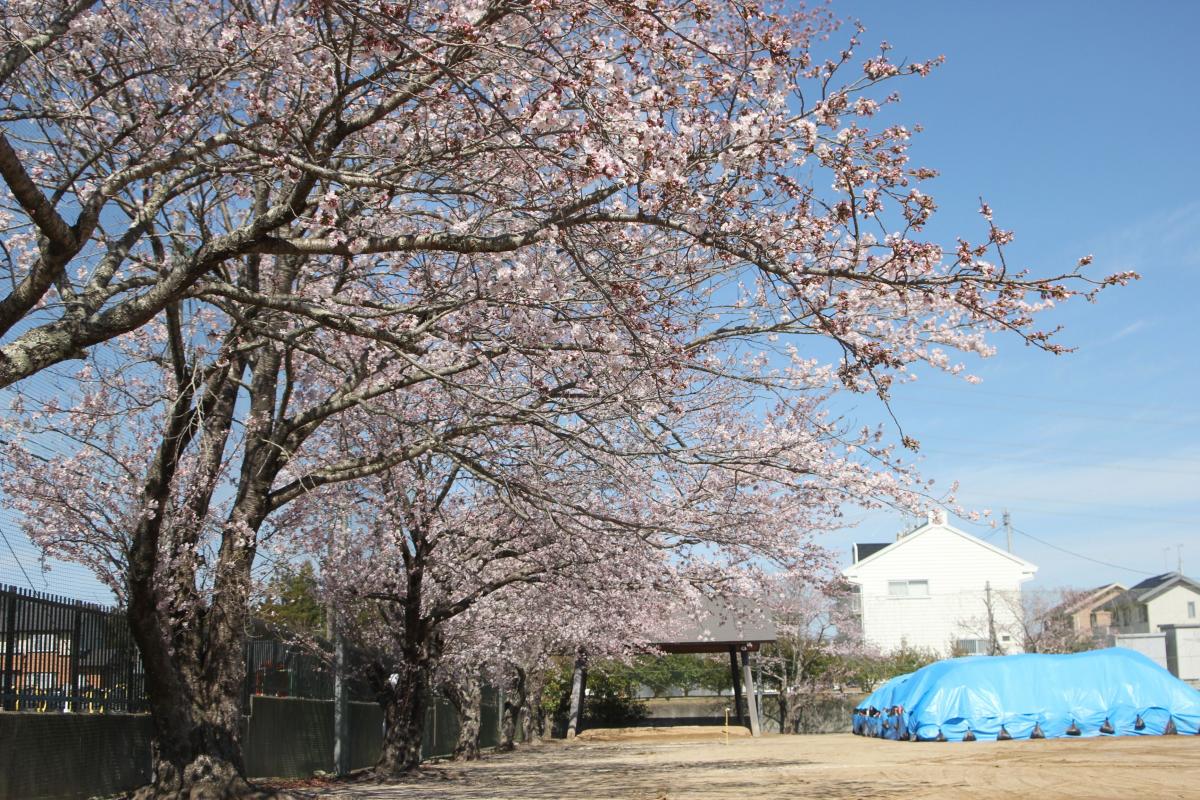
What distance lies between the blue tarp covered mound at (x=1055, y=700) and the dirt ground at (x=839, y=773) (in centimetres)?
102

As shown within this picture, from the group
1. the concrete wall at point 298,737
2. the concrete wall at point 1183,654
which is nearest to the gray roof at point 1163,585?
the concrete wall at point 1183,654

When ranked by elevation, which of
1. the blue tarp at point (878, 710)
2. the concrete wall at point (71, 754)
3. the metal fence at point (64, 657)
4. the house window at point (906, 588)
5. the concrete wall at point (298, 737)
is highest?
the house window at point (906, 588)

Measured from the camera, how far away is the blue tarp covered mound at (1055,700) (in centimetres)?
2738

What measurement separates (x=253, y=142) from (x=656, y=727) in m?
36.9

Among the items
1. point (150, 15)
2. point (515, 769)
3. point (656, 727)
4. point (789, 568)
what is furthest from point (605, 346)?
point (656, 727)

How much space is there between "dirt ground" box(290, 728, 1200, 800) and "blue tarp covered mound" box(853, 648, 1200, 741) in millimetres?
1019

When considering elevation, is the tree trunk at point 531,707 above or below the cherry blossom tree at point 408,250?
below

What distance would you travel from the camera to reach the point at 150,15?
797 centimetres

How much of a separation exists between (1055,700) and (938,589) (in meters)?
21.2

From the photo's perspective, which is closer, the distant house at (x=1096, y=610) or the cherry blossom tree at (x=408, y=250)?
the cherry blossom tree at (x=408, y=250)

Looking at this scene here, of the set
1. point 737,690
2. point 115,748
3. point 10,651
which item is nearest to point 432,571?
point 115,748

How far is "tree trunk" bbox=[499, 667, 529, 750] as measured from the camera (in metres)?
30.7

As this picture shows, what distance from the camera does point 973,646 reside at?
47.3 meters

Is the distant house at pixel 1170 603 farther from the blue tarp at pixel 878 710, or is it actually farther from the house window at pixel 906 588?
the blue tarp at pixel 878 710
